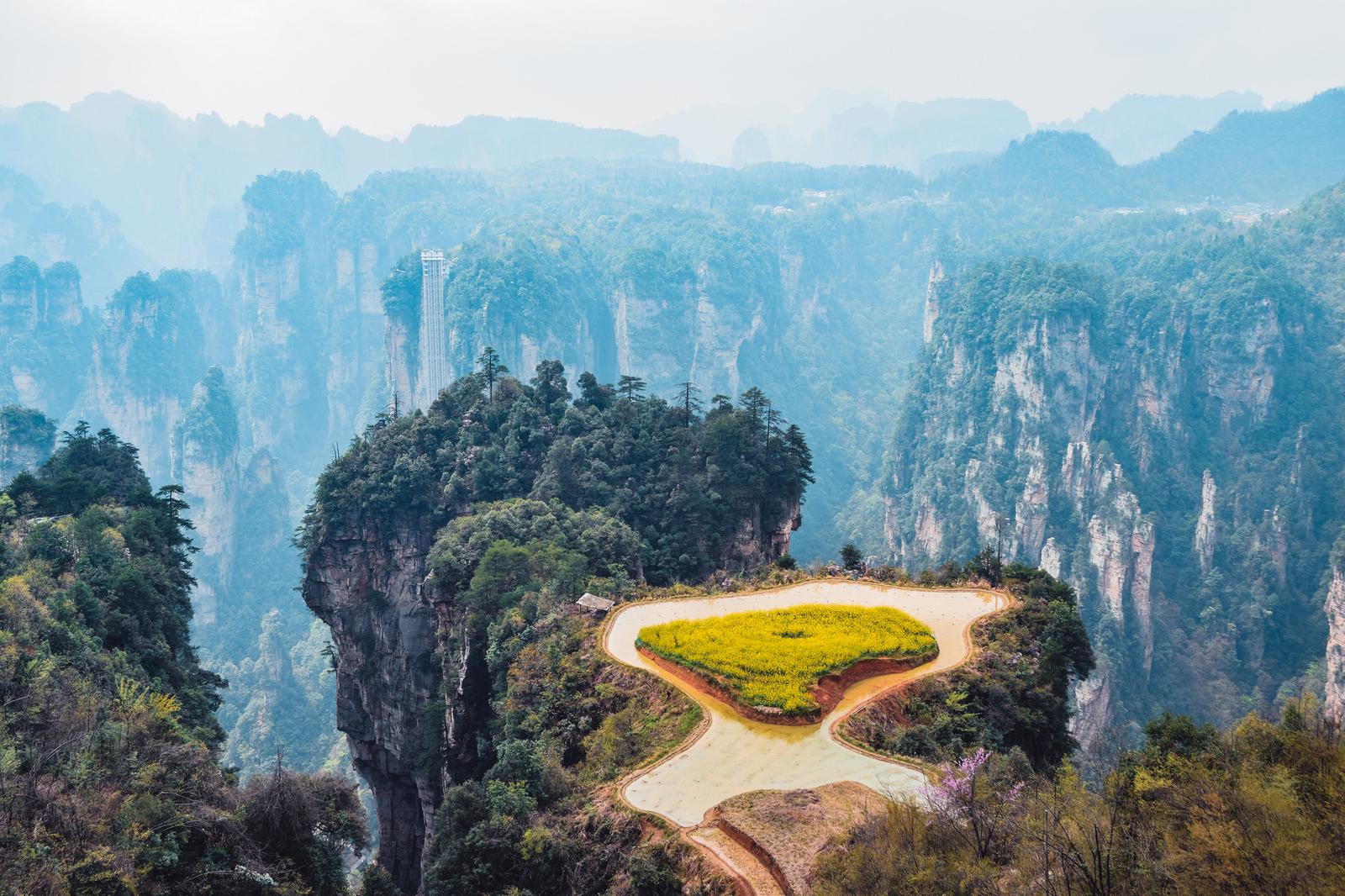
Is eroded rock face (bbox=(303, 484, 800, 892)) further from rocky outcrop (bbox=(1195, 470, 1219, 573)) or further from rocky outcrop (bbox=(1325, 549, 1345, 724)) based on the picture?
rocky outcrop (bbox=(1195, 470, 1219, 573))

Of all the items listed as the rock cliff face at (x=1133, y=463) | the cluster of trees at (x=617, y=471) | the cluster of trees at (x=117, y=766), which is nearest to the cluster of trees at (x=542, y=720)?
the cluster of trees at (x=117, y=766)

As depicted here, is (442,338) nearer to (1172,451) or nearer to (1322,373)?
(1172,451)

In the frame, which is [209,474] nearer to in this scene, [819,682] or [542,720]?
[542,720]

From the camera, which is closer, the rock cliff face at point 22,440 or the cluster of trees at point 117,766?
the cluster of trees at point 117,766

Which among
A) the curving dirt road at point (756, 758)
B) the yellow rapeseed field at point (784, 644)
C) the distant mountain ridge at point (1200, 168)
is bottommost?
the curving dirt road at point (756, 758)

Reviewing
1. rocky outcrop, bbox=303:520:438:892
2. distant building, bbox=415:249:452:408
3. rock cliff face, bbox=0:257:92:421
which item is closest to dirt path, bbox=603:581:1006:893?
rocky outcrop, bbox=303:520:438:892

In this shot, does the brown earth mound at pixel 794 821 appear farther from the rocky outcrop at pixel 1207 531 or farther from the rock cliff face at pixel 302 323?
the rock cliff face at pixel 302 323
